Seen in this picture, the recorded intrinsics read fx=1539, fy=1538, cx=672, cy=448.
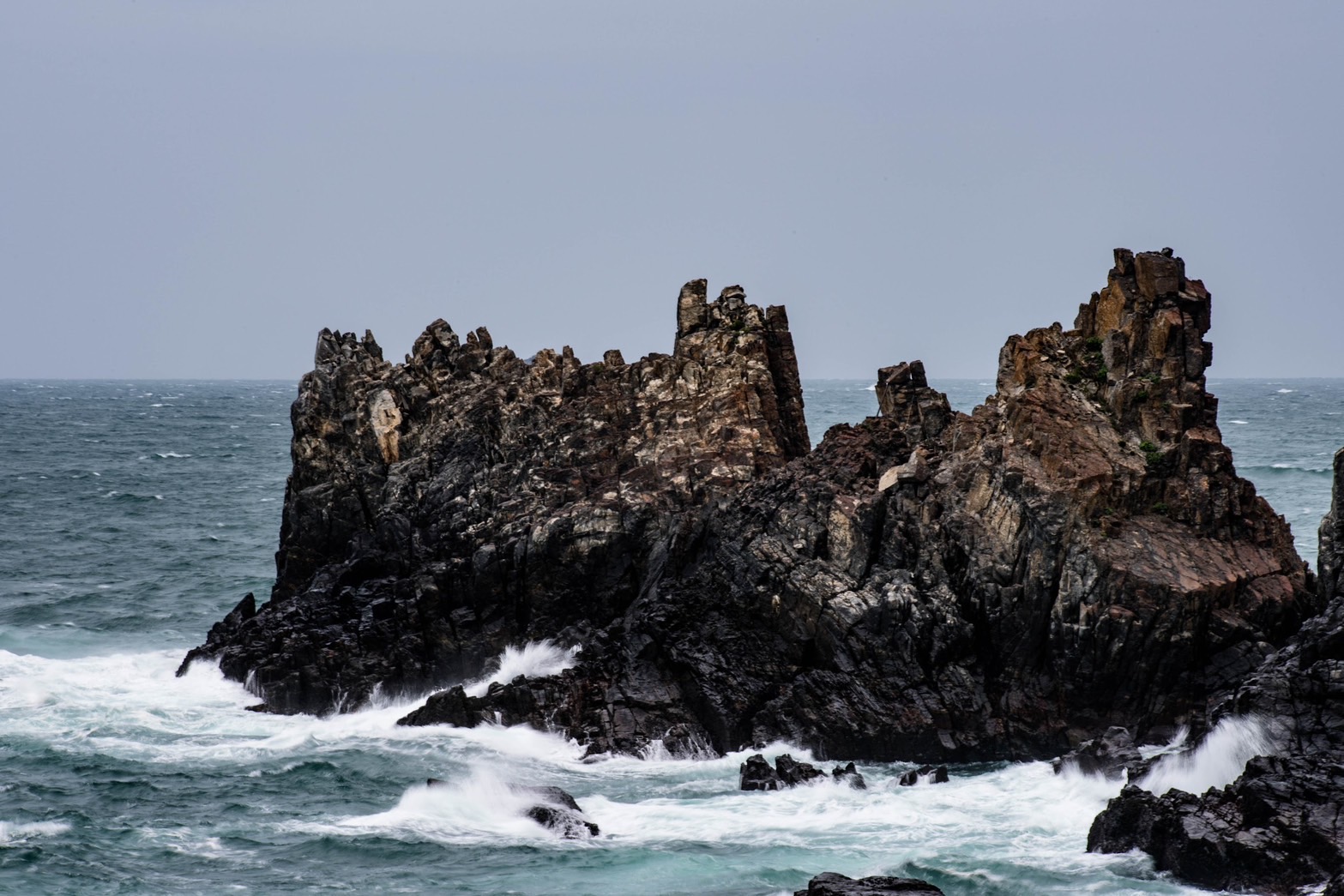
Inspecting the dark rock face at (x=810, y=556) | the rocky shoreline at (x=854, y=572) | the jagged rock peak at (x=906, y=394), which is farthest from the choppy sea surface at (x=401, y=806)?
the jagged rock peak at (x=906, y=394)

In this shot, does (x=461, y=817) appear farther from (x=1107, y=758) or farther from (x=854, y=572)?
(x=1107, y=758)

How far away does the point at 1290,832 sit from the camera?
26.1 meters

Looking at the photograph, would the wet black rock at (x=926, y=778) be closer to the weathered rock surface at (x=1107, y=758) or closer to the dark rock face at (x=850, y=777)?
the dark rock face at (x=850, y=777)

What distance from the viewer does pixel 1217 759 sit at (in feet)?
97.5

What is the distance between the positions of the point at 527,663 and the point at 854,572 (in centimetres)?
941

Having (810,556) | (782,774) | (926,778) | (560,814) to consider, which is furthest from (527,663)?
(926,778)

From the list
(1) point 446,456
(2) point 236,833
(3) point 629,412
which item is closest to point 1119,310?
(3) point 629,412

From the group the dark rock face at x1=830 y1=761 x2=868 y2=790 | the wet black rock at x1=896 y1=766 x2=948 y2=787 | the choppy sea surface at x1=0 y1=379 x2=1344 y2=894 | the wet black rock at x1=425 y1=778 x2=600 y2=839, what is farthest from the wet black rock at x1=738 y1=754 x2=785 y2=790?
the wet black rock at x1=425 y1=778 x2=600 y2=839

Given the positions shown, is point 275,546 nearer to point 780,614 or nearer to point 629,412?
point 629,412

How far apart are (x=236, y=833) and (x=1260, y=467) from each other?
6331cm

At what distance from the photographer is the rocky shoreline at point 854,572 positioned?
33.5 m

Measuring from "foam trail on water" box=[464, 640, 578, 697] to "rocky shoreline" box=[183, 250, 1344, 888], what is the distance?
1.14ft

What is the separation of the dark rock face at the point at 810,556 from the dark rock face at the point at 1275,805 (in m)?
2.96

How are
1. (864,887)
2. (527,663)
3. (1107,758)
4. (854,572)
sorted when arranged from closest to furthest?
(864,887)
(1107,758)
(854,572)
(527,663)
